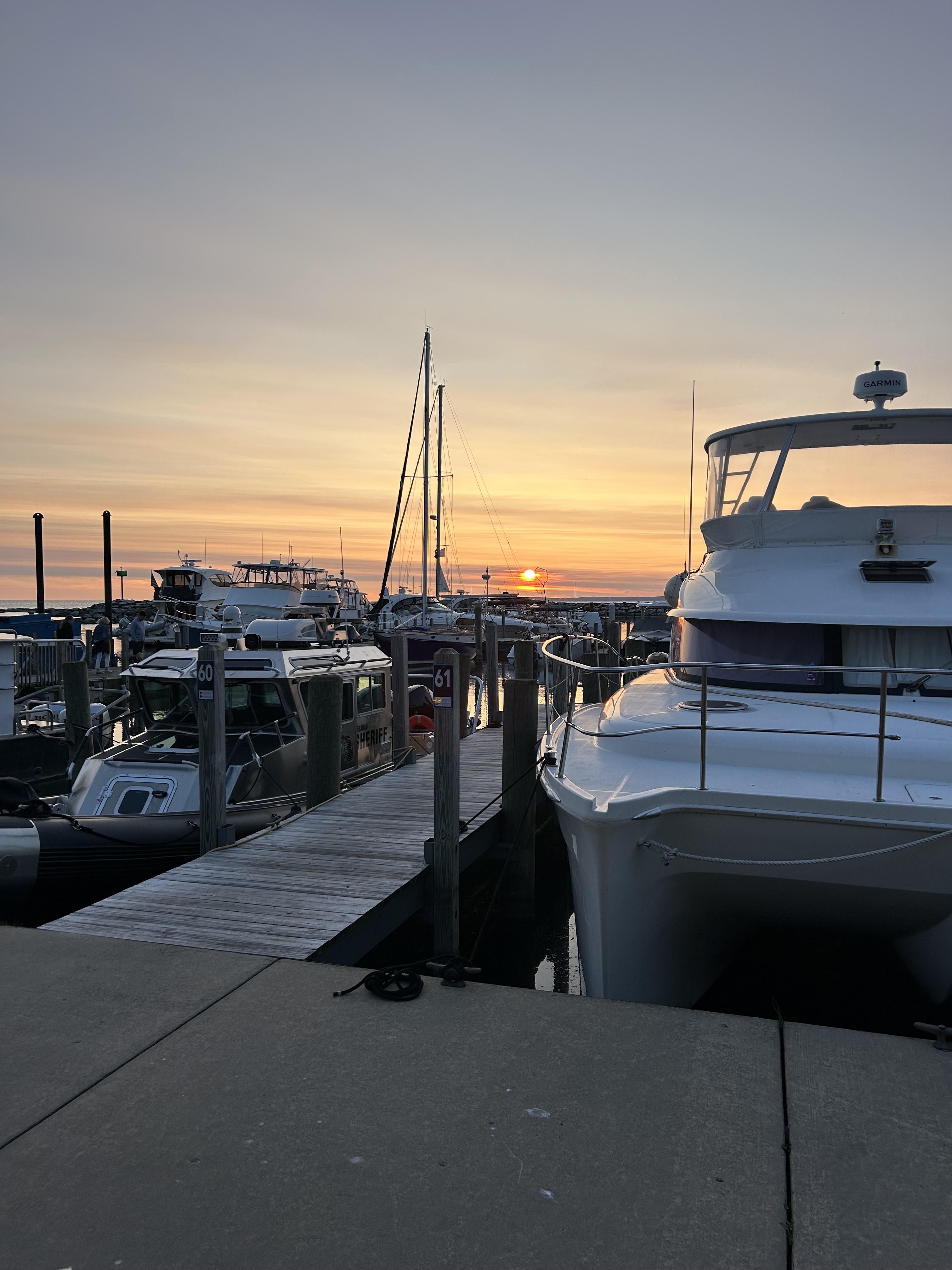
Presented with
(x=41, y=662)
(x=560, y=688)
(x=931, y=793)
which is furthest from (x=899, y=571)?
(x=41, y=662)

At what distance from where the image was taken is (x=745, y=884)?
513 cm

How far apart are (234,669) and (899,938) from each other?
7.22m

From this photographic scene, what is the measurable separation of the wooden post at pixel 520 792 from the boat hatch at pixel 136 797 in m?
3.33

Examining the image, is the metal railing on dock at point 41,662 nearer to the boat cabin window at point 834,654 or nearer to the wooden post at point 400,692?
the wooden post at point 400,692

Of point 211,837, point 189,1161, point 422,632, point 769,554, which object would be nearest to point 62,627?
point 422,632

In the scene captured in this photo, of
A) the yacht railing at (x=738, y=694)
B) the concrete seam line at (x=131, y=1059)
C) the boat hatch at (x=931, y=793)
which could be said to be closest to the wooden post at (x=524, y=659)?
the yacht railing at (x=738, y=694)

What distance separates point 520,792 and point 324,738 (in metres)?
1.99

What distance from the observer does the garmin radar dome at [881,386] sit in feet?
26.1

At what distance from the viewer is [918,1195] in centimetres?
316

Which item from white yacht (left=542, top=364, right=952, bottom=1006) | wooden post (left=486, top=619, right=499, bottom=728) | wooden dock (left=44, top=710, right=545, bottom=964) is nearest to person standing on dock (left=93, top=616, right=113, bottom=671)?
wooden post (left=486, top=619, right=499, bottom=728)

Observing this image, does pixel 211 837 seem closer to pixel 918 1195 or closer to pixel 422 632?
pixel 918 1195

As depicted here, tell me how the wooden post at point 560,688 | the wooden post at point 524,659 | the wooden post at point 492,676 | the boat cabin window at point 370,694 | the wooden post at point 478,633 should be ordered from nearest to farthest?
1. the wooden post at point 560,688
2. the wooden post at point 524,659
3. the boat cabin window at point 370,694
4. the wooden post at point 492,676
5. the wooden post at point 478,633

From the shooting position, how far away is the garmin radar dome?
7.96 metres

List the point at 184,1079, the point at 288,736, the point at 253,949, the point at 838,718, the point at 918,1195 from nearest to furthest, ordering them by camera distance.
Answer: the point at 918,1195 < the point at 184,1079 < the point at 253,949 < the point at 838,718 < the point at 288,736
